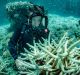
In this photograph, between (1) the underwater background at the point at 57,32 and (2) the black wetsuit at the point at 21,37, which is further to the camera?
(2) the black wetsuit at the point at 21,37

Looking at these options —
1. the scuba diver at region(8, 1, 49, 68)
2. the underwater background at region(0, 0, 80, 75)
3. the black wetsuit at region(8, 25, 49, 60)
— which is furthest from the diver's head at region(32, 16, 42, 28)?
the underwater background at region(0, 0, 80, 75)

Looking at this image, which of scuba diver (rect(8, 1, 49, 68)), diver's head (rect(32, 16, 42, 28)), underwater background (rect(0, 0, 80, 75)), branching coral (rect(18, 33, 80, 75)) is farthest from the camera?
diver's head (rect(32, 16, 42, 28))

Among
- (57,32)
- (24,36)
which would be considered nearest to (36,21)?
(24,36)

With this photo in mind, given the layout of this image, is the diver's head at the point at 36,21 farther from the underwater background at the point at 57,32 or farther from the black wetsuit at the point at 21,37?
the underwater background at the point at 57,32

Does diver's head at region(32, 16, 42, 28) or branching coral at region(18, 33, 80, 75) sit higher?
diver's head at region(32, 16, 42, 28)

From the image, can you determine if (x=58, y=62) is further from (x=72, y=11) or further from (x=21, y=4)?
(x=72, y=11)

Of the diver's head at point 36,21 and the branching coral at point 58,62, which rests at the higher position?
the diver's head at point 36,21

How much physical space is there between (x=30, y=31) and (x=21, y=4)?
16.8 ft

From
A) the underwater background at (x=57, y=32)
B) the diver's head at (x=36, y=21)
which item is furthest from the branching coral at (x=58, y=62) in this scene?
the diver's head at (x=36, y=21)

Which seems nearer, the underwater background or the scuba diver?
the underwater background

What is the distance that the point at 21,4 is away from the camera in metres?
10.1

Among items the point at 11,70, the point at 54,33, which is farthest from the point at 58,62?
the point at 54,33

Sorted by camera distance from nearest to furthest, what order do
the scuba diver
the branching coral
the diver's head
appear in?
the branching coral → the scuba diver → the diver's head

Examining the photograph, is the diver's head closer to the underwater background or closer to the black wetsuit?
the black wetsuit
